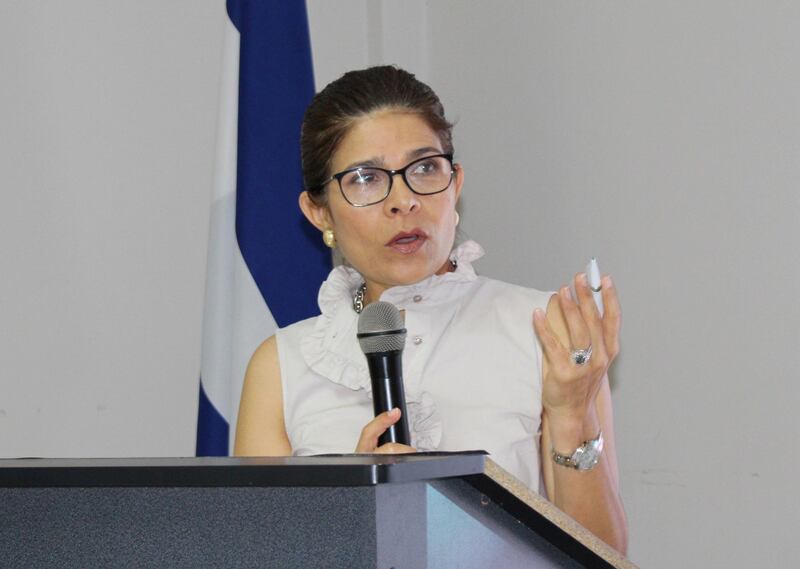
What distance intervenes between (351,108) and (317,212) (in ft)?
0.63

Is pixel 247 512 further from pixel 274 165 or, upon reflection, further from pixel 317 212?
pixel 274 165

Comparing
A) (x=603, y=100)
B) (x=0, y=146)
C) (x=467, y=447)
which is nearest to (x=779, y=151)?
(x=603, y=100)

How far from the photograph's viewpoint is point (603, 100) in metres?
2.48

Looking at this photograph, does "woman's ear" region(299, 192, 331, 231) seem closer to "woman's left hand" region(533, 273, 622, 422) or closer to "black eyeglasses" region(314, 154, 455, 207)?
"black eyeglasses" region(314, 154, 455, 207)

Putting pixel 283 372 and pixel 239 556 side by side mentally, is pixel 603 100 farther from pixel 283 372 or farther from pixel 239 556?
pixel 239 556

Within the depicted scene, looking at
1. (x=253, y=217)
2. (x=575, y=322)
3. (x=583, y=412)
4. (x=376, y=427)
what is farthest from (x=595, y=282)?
(x=253, y=217)

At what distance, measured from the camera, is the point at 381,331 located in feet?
4.13

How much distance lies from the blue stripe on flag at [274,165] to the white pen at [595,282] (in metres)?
1.20

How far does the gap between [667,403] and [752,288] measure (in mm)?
321

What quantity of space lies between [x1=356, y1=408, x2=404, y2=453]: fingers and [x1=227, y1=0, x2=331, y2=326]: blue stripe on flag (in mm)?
1199

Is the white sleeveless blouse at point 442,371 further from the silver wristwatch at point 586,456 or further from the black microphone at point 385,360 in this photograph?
the black microphone at point 385,360

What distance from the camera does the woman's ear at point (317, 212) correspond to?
70.9 inches

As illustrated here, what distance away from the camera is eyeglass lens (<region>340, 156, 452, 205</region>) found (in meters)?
1.67

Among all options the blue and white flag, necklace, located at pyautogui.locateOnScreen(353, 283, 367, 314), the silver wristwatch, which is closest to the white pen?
the silver wristwatch
